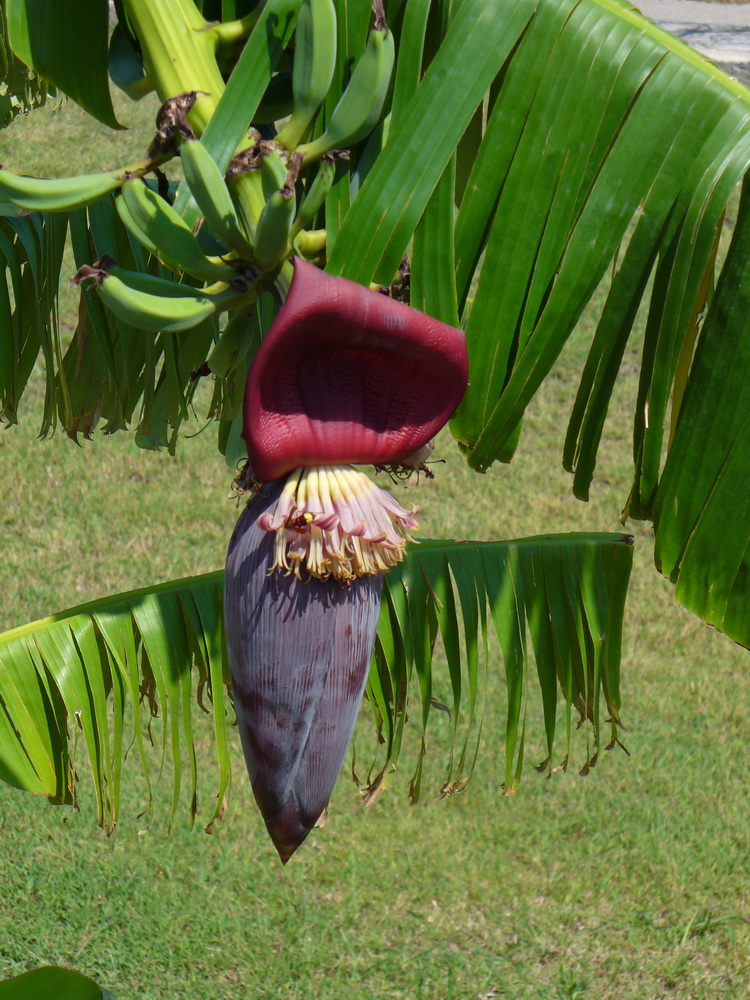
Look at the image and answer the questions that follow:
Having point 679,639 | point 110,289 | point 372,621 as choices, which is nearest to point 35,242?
point 110,289

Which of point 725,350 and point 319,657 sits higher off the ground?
point 725,350

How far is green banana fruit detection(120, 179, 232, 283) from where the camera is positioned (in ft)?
2.22

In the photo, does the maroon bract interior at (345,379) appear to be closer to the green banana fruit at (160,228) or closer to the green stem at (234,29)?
the green banana fruit at (160,228)

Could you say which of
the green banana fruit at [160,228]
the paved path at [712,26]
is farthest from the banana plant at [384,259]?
the paved path at [712,26]

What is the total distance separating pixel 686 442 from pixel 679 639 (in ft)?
7.46

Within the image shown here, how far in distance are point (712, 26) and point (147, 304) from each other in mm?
6568

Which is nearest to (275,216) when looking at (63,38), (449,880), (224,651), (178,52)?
(178,52)

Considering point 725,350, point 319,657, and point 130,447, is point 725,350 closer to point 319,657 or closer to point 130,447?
point 319,657

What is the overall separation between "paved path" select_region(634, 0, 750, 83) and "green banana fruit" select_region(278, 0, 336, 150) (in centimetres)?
480

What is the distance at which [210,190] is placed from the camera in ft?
2.06

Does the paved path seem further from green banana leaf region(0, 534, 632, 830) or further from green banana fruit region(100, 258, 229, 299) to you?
green banana fruit region(100, 258, 229, 299)

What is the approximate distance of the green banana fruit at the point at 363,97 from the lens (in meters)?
0.68

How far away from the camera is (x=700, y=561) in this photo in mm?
859

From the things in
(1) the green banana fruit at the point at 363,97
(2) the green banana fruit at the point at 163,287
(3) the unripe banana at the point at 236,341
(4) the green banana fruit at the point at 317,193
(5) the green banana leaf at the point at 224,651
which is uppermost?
(1) the green banana fruit at the point at 363,97
